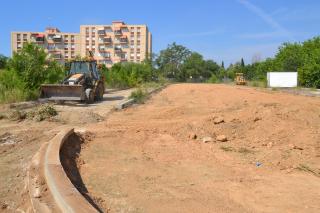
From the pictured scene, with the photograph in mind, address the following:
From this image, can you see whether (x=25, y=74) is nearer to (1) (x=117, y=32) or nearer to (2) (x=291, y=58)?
(2) (x=291, y=58)

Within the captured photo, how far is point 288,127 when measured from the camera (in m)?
9.05

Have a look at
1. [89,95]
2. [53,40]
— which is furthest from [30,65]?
[53,40]

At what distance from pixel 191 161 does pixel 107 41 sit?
105 metres

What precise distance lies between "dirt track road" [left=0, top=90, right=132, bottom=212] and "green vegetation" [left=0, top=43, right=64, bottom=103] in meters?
5.83

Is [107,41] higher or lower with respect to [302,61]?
higher

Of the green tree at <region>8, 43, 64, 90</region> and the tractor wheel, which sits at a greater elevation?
the green tree at <region>8, 43, 64, 90</region>

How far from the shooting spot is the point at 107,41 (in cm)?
10869

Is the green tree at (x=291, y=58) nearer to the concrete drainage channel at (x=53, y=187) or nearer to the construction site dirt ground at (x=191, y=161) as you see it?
the construction site dirt ground at (x=191, y=161)

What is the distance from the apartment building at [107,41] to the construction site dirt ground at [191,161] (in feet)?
316

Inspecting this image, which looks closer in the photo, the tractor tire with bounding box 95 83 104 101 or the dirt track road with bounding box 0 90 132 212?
the dirt track road with bounding box 0 90 132 212

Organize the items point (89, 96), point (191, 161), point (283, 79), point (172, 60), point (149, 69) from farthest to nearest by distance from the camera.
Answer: point (172, 60), point (149, 69), point (283, 79), point (89, 96), point (191, 161)

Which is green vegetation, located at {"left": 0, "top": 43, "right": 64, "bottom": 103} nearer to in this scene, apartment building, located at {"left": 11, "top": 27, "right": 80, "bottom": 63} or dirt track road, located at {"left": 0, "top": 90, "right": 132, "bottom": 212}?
dirt track road, located at {"left": 0, "top": 90, "right": 132, "bottom": 212}

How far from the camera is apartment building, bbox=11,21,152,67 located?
10490 cm

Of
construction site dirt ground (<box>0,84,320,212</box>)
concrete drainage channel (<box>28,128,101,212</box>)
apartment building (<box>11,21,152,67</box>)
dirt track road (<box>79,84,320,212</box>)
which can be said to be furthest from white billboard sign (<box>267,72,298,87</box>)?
apartment building (<box>11,21,152,67</box>)
